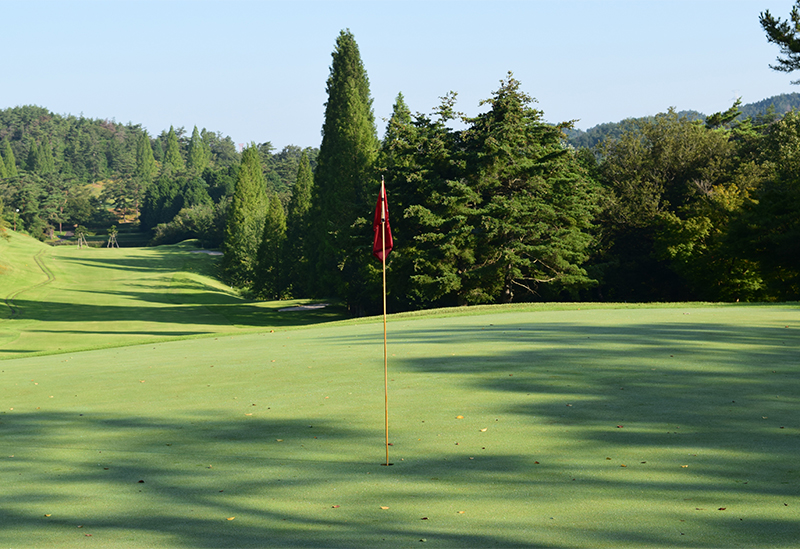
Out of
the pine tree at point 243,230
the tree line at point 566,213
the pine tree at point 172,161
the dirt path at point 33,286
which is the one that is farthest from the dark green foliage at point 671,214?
the pine tree at point 172,161

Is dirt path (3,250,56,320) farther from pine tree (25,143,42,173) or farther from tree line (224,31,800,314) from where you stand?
pine tree (25,143,42,173)

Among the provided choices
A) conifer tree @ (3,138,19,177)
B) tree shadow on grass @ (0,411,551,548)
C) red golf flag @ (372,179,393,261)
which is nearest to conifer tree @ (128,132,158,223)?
conifer tree @ (3,138,19,177)

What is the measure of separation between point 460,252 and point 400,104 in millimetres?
23432

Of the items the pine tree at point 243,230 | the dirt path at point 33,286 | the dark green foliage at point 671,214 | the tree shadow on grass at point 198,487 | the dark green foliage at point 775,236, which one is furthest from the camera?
the pine tree at point 243,230

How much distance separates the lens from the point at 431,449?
6812 millimetres

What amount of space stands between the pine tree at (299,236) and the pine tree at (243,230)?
9.97m

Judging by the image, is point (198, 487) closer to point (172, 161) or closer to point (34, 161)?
point (172, 161)

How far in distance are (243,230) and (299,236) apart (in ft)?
54.8

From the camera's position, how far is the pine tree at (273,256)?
6662cm

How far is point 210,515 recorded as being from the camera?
5211mm

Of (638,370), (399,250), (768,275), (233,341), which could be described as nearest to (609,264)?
(768,275)

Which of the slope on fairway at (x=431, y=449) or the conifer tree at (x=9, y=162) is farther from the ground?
the conifer tree at (x=9, y=162)

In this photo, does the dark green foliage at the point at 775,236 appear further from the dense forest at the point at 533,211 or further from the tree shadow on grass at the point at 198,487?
the tree shadow on grass at the point at 198,487

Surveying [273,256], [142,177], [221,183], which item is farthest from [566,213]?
[142,177]
